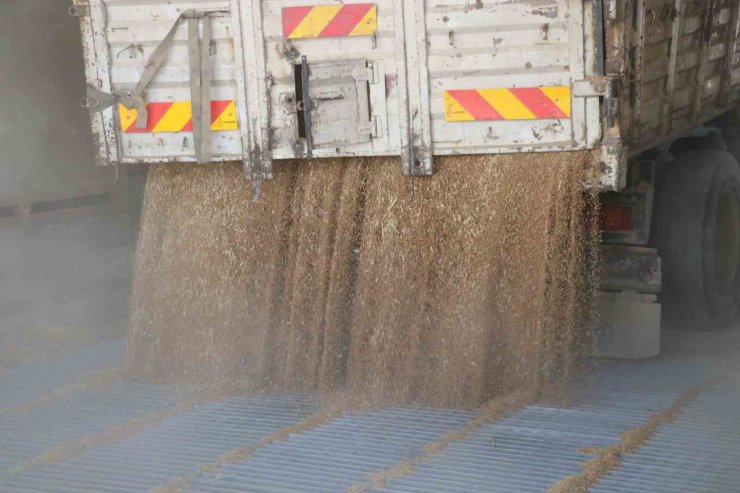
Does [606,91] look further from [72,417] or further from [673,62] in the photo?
[72,417]

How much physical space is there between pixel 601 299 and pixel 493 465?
1.82 meters

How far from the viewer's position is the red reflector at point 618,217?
6.11 m

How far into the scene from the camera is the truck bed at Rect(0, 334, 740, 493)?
438cm

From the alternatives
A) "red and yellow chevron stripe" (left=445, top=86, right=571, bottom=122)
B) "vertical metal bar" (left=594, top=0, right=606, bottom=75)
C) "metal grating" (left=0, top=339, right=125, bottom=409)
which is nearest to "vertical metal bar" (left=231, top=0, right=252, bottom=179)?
"red and yellow chevron stripe" (left=445, top=86, right=571, bottom=122)

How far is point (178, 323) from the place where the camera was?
5840 mm

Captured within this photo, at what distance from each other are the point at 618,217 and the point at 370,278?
4.89 feet

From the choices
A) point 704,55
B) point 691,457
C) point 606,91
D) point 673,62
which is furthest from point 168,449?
point 704,55

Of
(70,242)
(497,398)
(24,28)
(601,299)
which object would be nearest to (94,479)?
(497,398)

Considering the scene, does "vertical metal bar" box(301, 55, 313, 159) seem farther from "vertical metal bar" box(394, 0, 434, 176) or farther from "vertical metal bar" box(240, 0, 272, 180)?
"vertical metal bar" box(394, 0, 434, 176)

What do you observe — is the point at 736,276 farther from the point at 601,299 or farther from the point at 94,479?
the point at 94,479

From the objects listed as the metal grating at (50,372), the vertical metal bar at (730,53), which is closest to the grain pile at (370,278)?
the metal grating at (50,372)

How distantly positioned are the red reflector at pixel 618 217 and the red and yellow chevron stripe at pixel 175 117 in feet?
6.56

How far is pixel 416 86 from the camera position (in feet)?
16.8

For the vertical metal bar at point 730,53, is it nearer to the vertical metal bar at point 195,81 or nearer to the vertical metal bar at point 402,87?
A: the vertical metal bar at point 402,87
